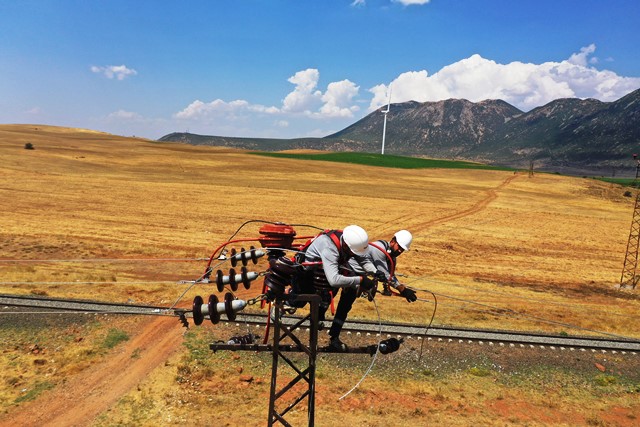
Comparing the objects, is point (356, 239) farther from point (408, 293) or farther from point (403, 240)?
point (403, 240)

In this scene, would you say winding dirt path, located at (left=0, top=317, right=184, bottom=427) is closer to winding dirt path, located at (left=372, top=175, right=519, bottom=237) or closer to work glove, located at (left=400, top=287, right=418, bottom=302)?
work glove, located at (left=400, top=287, right=418, bottom=302)

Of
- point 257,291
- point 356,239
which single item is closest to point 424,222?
point 257,291

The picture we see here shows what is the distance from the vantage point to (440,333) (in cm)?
1495

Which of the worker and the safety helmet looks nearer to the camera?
the worker

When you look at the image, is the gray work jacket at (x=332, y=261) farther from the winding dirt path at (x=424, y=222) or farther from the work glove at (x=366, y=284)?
the winding dirt path at (x=424, y=222)

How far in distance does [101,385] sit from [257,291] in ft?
28.9

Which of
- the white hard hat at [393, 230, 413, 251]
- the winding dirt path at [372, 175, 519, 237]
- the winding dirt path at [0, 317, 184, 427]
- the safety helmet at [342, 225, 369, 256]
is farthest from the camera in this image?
the winding dirt path at [372, 175, 519, 237]

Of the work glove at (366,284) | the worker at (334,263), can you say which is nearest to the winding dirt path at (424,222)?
the worker at (334,263)

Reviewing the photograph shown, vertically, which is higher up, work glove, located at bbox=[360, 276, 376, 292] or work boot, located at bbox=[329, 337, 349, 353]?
work glove, located at bbox=[360, 276, 376, 292]

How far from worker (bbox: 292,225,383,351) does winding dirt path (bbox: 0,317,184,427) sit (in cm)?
803

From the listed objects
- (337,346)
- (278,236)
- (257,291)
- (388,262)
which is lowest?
(257,291)

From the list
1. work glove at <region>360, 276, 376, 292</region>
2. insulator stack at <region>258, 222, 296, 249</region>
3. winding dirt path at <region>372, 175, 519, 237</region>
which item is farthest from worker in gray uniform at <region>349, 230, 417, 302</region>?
winding dirt path at <region>372, 175, 519, 237</region>

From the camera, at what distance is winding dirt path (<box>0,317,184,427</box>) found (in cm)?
1048

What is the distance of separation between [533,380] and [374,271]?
946 centimetres
